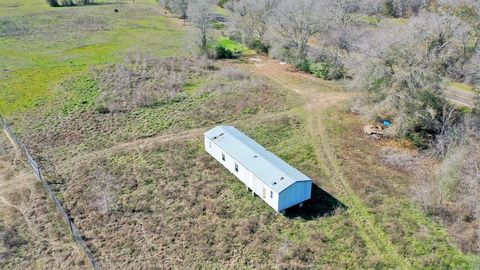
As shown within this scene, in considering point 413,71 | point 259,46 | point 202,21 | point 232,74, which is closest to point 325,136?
point 413,71

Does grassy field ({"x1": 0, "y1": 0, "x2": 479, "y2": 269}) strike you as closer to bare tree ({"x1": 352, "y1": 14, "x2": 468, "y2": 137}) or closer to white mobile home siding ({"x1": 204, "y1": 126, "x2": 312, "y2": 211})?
white mobile home siding ({"x1": 204, "y1": 126, "x2": 312, "y2": 211})

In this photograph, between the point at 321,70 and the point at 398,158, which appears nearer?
the point at 398,158

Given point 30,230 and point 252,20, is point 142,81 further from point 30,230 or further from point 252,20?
point 30,230

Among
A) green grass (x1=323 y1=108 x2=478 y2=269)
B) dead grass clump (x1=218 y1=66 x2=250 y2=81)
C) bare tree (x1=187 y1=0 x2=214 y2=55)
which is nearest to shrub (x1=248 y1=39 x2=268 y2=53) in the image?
bare tree (x1=187 y1=0 x2=214 y2=55)

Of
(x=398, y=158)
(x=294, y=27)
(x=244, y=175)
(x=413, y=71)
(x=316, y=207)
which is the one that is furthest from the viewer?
(x=294, y=27)

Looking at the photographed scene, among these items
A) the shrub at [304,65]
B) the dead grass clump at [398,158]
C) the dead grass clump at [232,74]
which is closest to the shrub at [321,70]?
the shrub at [304,65]

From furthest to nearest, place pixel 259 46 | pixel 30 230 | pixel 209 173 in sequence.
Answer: pixel 259 46, pixel 209 173, pixel 30 230

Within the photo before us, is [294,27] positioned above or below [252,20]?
above

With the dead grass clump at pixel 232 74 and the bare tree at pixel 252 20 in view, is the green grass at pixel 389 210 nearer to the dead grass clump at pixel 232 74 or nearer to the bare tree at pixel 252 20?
the dead grass clump at pixel 232 74
